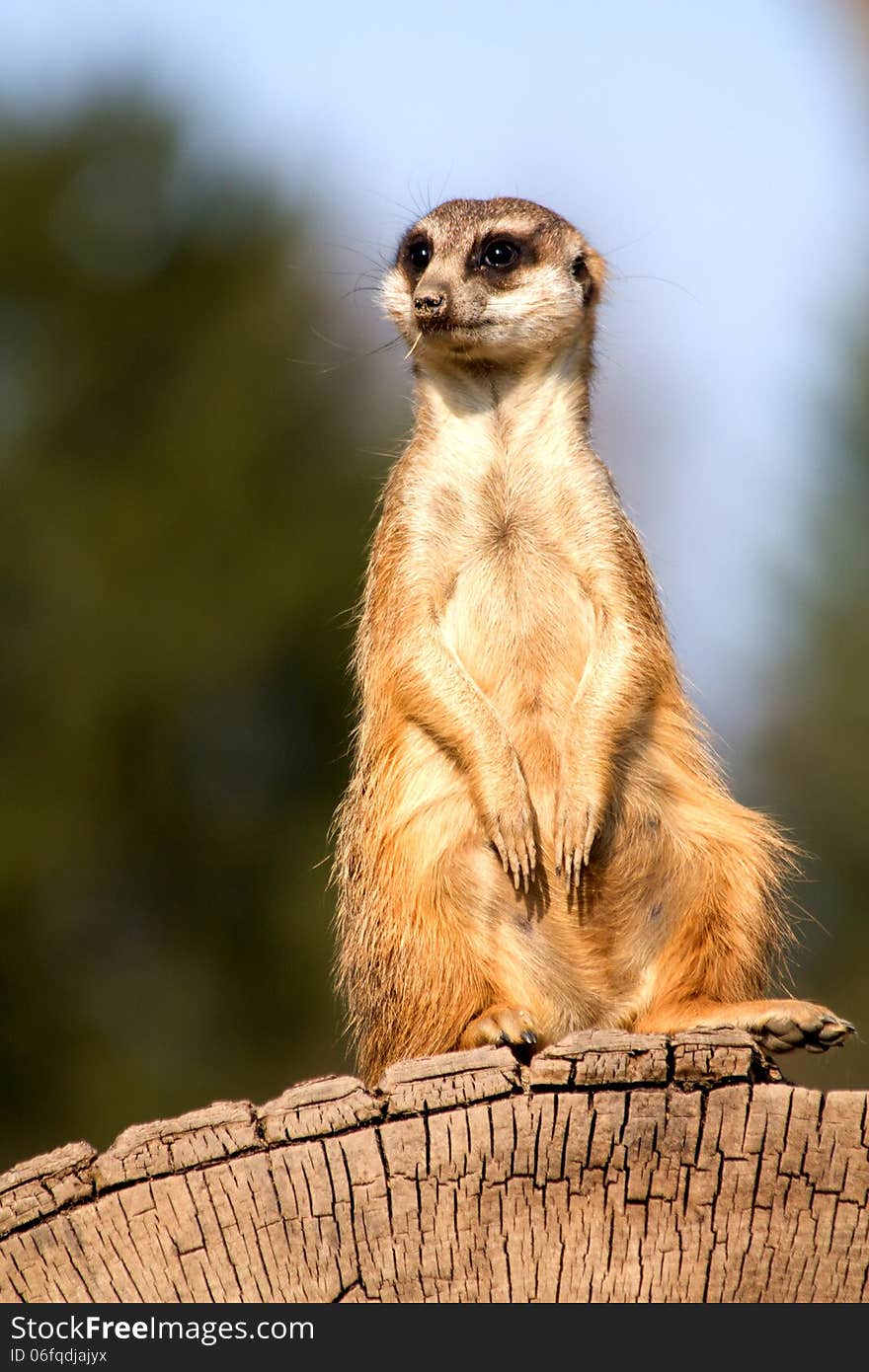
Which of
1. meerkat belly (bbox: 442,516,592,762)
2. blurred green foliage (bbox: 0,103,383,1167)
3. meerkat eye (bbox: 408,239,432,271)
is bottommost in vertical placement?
blurred green foliage (bbox: 0,103,383,1167)

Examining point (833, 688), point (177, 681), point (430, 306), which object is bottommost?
point (177, 681)

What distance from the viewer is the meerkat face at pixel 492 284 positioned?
6.45 metres

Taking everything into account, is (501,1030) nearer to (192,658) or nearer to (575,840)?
(575,840)

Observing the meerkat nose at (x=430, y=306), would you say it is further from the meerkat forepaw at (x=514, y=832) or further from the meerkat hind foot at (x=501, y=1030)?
the meerkat hind foot at (x=501, y=1030)

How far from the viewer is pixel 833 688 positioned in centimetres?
2386

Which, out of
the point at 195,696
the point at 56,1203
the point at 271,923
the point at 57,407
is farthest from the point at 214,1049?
the point at 56,1203

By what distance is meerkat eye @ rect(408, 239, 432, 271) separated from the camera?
6.91 meters

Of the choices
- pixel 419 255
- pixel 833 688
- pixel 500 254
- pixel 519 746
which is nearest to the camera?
pixel 519 746

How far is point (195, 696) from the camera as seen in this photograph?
25734 millimetres

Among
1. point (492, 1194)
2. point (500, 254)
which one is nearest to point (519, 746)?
point (500, 254)

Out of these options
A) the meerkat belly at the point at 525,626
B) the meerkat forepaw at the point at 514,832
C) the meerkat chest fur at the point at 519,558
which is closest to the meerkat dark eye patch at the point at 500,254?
the meerkat chest fur at the point at 519,558

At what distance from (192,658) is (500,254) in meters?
18.7

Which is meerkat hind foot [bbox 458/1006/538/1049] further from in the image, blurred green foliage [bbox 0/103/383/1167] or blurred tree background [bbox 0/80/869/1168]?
blurred green foliage [bbox 0/103/383/1167]

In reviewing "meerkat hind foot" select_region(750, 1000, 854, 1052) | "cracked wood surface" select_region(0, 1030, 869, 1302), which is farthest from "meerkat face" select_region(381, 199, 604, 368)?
"cracked wood surface" select_region(0, 1030, 869, 1302)
